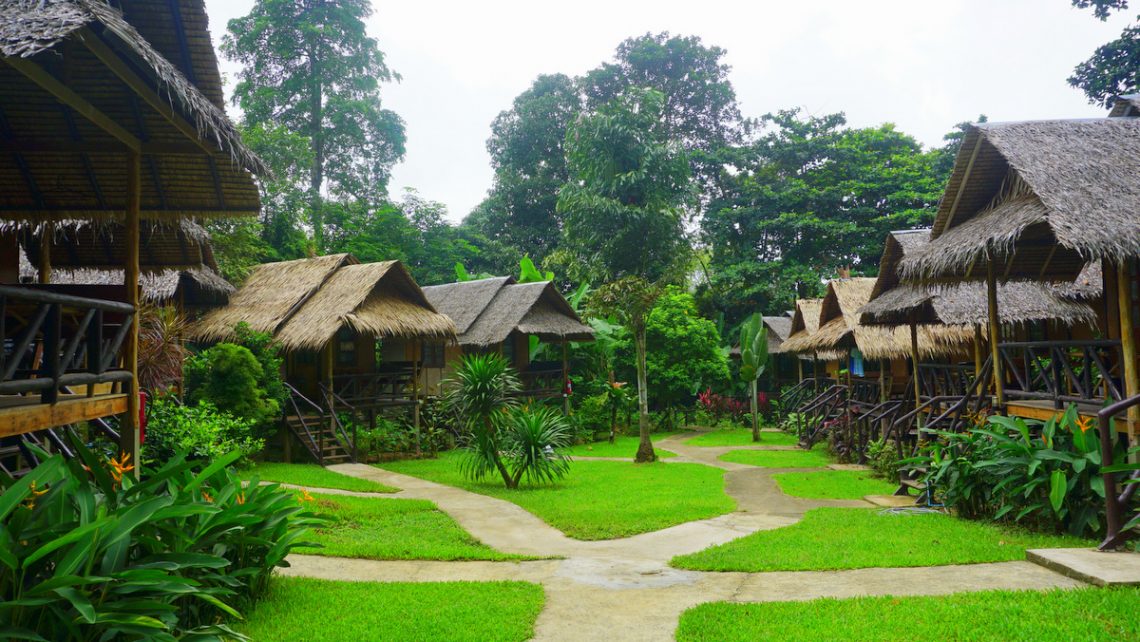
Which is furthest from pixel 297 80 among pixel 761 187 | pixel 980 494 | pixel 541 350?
pixel 980 494

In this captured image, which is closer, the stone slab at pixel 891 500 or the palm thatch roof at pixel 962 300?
the stone slab at pixel 891 500

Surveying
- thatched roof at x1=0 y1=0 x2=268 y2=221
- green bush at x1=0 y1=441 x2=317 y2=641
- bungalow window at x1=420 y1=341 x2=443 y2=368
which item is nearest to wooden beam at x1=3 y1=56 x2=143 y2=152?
thatched roof at x1=0 y1=0 x2=268 y2=221

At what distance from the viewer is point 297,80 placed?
3014 centimetres

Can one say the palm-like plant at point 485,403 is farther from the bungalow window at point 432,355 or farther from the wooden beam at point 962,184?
the bungalow window at point 432,355

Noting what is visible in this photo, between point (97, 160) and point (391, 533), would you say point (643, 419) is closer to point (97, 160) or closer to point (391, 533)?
point (391, 533)

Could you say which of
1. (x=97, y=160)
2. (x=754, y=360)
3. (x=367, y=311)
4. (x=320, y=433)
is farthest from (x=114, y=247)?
(x=754, y=360)

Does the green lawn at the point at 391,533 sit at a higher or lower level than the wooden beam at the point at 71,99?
lower

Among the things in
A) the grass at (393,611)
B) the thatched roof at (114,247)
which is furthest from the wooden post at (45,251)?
the grass at (393,611)

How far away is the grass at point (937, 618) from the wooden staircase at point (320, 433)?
37.6 ft

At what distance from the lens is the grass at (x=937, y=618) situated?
4.62 meters

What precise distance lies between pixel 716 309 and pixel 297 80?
18594mm

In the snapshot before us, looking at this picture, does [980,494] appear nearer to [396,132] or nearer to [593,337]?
[593,337]

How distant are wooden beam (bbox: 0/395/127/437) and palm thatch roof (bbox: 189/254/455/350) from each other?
370 inches

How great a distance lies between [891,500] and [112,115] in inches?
399
